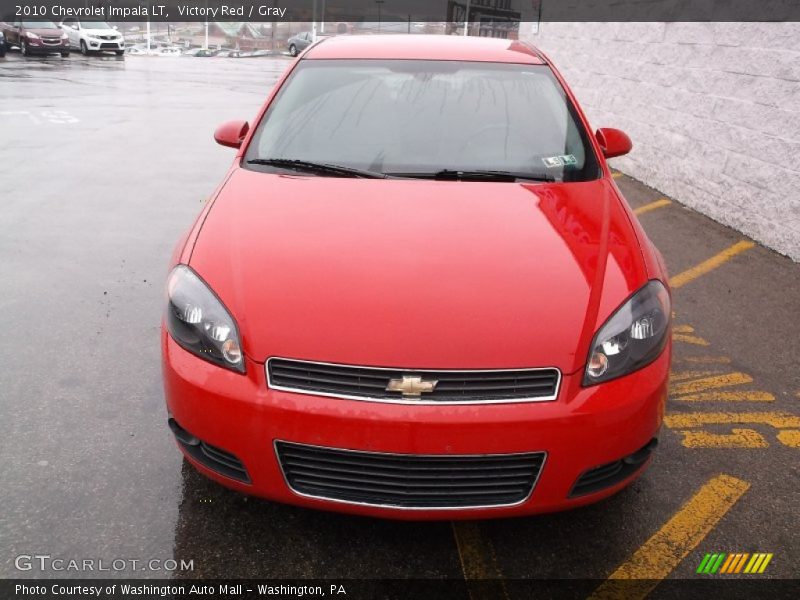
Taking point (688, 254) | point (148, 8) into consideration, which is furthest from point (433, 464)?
point (148, 8)

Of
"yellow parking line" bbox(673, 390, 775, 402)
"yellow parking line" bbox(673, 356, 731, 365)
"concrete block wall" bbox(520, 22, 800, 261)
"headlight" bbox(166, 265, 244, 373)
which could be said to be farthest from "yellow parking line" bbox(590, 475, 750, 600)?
"concrete block wall" bbox(520, 22, 800, 261)

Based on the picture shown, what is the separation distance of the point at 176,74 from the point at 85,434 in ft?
71.0

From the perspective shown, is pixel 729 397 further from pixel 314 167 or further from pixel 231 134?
pixel 231 134

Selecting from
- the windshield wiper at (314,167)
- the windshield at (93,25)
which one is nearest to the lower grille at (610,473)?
the windshield wiper at (314,167)

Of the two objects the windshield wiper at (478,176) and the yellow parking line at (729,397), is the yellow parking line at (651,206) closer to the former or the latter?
the yellow parking line at (729,397)

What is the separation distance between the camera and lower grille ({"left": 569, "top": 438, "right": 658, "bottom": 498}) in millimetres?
2199

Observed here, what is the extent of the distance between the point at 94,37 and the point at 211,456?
96.8 ft

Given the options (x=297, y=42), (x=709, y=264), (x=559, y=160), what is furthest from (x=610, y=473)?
(x=297, y=42)

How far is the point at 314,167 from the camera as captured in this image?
3.13m

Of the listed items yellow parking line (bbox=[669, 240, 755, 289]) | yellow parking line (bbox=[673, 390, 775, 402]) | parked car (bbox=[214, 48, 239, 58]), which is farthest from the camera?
parked car (bbox=[214, 48, 239, 58])

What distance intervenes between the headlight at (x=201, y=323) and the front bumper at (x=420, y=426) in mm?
45

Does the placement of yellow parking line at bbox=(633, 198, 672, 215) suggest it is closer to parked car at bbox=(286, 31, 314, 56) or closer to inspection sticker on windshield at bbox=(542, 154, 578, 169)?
inspection sticker on windshield at bbox=(542, 154, 578, 169)

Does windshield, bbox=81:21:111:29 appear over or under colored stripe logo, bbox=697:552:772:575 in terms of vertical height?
over

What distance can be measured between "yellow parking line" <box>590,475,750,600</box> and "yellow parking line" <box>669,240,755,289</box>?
2531 millimetres
